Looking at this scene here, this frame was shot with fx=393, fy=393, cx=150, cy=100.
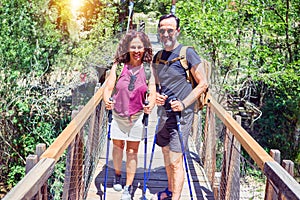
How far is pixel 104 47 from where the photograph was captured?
192 cm

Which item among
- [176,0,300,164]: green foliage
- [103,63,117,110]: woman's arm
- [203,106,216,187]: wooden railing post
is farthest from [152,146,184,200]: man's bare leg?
[176,0,300,164]: green foliage

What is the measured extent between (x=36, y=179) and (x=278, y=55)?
4.36 m

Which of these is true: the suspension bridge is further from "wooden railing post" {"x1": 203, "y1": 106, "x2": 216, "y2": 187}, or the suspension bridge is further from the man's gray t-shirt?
the man's gray t-shirt

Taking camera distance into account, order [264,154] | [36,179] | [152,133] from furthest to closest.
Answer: [152,133]
[264,154]
[36,179]

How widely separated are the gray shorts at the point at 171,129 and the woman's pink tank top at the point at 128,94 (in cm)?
18

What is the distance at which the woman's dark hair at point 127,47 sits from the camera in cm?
182

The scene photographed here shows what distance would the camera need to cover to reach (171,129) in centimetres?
211

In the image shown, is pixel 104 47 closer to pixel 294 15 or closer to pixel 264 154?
pixel 264 154

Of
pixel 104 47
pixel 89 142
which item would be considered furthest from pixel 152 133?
pixel 89 142

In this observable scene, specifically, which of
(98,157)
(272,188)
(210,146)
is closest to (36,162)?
(272,188)

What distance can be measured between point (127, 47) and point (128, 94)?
0.24 metres

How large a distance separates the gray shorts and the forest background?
2550mm

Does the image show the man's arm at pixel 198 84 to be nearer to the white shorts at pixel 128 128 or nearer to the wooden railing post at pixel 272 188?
the white shorts at pixel 128 128

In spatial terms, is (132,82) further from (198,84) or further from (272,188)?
(272,188)
